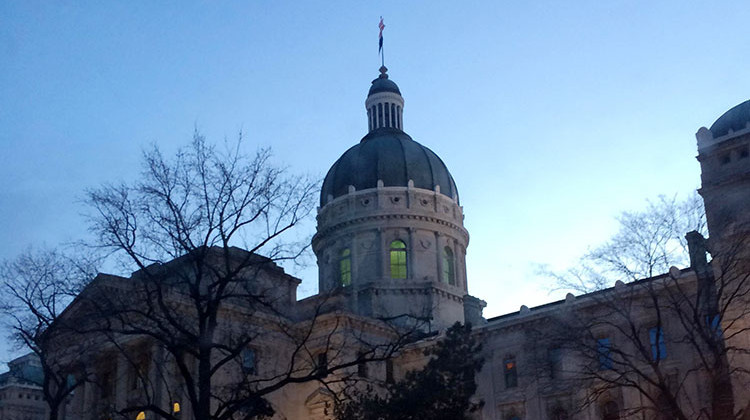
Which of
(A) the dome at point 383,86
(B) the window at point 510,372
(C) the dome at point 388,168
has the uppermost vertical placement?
(A) the dome at point 383,86

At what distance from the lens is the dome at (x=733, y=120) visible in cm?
4372

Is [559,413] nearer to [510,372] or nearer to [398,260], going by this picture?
[510,372]

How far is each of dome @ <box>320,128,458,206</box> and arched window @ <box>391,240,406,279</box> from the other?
15.9 feet

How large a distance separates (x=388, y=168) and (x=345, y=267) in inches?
334

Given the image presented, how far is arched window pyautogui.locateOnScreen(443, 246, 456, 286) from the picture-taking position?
228 feet

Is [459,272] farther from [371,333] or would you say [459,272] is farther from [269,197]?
[269,197]

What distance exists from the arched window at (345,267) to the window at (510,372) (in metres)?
19.9

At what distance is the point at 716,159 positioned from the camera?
43.0m

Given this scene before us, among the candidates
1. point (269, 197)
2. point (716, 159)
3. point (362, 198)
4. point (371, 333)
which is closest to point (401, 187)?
point (362, 198)

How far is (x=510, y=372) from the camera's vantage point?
5044 cm

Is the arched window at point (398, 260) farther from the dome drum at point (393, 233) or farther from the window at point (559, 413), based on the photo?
the window at point (559, 413)

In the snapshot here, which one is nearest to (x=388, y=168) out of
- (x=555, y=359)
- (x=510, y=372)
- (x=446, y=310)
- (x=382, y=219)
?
(x=382, y=219)

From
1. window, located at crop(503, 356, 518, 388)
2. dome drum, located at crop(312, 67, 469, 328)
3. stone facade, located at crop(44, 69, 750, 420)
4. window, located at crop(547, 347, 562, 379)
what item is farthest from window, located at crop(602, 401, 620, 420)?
dome drum, located at crop(312, 67, 469, 328)

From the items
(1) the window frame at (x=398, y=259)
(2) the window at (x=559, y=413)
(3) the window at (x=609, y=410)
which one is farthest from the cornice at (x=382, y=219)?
(3) the window at (x=609, y=410)
